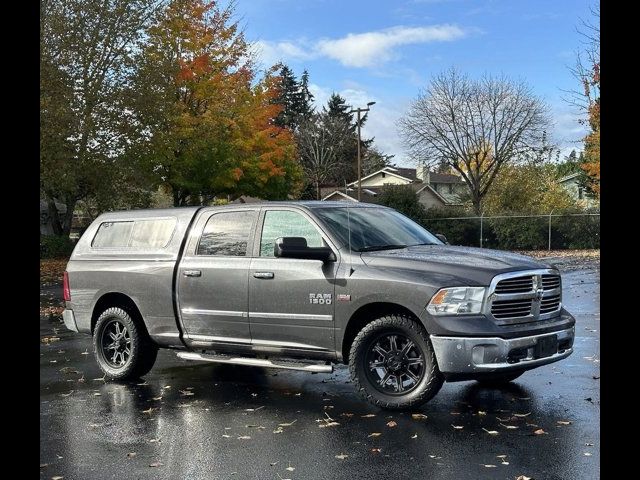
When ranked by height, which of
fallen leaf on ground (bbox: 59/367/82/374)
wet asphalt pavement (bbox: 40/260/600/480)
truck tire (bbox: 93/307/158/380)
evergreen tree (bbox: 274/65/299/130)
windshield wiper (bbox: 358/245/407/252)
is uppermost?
evergreen tree (bbox: 274/65/299/130)

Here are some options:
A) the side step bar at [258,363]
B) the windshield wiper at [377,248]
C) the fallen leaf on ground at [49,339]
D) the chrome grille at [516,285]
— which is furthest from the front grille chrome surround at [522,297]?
the fallen leaf on ground at [49,339]

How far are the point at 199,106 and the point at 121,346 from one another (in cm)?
2569

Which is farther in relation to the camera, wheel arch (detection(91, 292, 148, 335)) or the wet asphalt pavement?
wheel arch (detection(91, 292, 148, 335))

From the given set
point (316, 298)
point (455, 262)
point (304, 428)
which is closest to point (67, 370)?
point (316, 298)

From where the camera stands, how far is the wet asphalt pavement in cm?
503

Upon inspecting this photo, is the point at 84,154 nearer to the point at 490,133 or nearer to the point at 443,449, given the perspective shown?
the point at 443,449

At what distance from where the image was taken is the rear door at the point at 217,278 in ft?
24.6

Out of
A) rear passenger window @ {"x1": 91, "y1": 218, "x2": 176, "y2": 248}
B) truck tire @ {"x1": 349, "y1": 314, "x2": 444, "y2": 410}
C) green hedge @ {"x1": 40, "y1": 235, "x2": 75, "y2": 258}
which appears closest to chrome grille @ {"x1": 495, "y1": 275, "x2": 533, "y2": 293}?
truck tire @ {"x1": 349, "y1": 314, "x2": 444, "y2": 410}

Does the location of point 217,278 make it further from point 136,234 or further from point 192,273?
point 136,234

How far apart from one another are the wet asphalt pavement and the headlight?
3.10 feet

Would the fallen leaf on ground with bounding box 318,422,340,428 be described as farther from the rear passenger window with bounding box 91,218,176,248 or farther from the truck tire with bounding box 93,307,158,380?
the rear passenger window with bounding box 91,218,176,248

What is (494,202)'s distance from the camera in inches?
1954
